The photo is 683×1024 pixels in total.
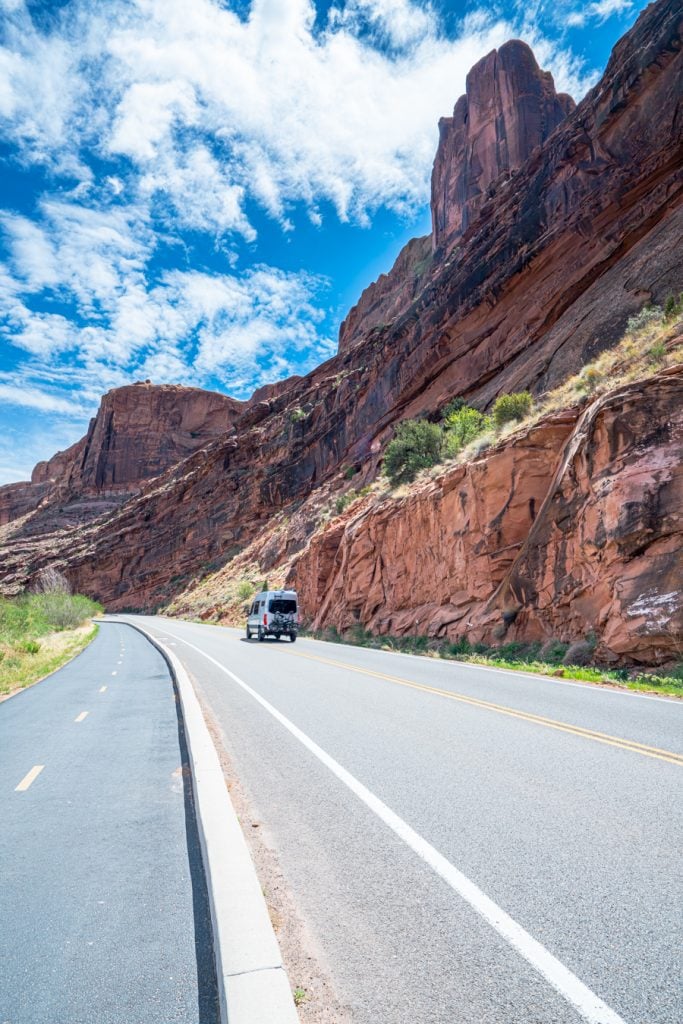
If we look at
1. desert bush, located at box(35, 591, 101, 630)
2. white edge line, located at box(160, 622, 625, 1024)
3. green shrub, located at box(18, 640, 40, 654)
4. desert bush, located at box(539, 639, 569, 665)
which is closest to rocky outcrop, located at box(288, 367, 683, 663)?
desert bush, located at box(539, 639, 569, 665)

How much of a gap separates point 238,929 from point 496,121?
7520 centimetres

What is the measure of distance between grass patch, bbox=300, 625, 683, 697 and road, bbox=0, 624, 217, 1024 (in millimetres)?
8455

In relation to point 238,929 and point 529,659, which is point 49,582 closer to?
point 529,659

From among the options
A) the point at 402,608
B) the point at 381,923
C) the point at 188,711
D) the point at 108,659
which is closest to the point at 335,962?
the point at 381,923

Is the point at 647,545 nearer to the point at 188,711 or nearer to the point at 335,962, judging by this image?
the point at 188,711

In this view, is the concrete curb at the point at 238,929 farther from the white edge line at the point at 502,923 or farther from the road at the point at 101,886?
the white edge line at the point at 502,923

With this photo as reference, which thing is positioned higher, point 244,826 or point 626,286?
point 626,286

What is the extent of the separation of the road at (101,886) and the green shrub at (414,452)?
25.3m

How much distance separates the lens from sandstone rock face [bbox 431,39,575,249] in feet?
198

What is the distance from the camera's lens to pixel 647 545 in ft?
42.9

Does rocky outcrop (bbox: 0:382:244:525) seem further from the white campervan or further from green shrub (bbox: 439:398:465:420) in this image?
the white campervan

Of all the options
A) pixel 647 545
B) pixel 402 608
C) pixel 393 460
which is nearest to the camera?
pixel 647 545

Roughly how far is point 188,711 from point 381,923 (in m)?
6.64

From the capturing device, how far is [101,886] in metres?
3.79
